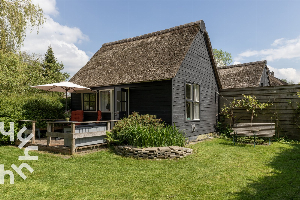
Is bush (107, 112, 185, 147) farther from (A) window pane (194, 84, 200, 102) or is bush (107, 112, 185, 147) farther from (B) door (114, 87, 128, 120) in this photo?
(A) window pane (194, 84, 200, 102)

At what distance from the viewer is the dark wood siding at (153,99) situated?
33.6ft

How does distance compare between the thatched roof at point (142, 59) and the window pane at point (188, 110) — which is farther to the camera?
the window pane at point (188, 110)

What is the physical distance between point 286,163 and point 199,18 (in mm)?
8492

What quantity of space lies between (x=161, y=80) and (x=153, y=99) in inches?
40.4

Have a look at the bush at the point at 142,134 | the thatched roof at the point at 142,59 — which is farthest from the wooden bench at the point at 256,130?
the thatched roof at the point at 142,59

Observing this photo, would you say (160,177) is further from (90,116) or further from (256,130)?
(90,116)

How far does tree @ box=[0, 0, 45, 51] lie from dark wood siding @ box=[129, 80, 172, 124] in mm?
5907

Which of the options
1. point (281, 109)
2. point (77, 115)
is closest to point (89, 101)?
point (77, 115)

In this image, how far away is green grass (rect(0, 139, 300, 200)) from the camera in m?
4.55


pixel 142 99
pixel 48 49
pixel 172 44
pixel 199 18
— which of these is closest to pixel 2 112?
pixel 142 99

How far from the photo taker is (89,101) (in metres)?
13.5

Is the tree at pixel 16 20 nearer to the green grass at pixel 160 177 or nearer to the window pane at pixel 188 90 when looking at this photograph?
the green grass at pixel 160 177

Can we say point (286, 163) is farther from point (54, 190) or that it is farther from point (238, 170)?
point (54, 190)

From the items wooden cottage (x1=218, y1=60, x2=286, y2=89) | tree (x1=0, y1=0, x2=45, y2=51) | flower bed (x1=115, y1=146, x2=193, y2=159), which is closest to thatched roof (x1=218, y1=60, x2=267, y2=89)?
wooden cottage (x1=218, y1=60, x2=286, y2=89)
